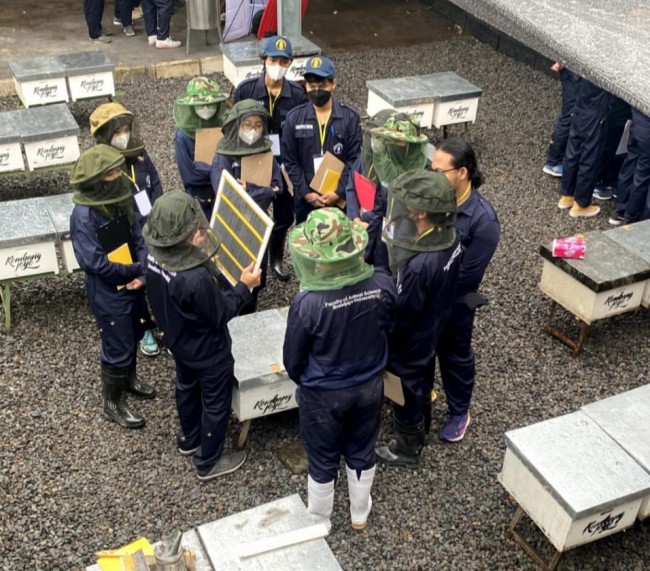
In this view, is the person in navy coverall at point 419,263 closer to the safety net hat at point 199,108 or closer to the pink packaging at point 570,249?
the pink packaging at point 570,249

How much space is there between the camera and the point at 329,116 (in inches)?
234

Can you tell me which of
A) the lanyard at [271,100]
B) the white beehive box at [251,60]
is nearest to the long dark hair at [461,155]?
the lanyard at [271,100]

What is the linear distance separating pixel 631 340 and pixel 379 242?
252cm

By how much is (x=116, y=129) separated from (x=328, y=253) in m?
2.26

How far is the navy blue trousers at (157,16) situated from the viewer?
37.4 ft

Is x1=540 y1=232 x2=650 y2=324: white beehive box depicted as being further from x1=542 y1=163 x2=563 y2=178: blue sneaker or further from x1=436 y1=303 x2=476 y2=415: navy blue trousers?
x1=542 y1=163 x2=563 y2=178: blue sneaker

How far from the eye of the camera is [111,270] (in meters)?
4.58

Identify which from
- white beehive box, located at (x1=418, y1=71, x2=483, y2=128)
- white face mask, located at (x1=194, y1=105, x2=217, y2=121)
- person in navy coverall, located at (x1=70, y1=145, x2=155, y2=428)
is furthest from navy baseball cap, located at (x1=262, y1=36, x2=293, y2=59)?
white beehive box, located at (x1=418, y1=71, x2=483, y2=128)

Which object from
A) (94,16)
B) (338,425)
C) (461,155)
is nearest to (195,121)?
(461,155)

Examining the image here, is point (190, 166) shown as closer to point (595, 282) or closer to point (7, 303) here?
point (7, 303)

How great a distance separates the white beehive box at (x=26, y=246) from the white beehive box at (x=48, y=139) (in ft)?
4.85

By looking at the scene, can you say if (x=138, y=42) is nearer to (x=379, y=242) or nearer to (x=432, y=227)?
(x=379, y=242)

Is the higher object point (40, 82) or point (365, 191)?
point (365, 191)

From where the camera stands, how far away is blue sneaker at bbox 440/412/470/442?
5016mm
